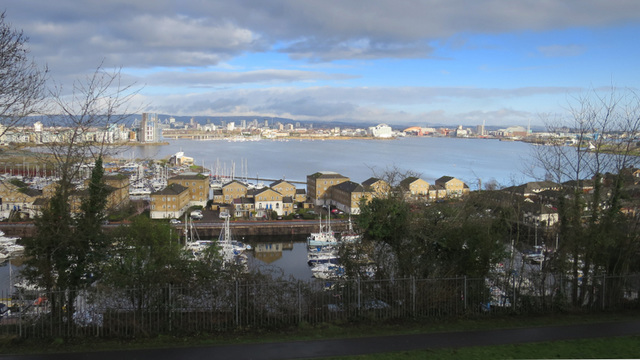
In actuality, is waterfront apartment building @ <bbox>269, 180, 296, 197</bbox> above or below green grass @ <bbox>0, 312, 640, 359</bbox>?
above

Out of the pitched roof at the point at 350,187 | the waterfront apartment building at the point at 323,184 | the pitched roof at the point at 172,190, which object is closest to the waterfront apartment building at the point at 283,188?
the waterfront apartment building at the point at 323,184

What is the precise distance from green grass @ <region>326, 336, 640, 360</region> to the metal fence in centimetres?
90

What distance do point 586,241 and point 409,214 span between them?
2.00m

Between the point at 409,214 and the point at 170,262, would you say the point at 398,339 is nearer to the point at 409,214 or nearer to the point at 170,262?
the point at 409,214

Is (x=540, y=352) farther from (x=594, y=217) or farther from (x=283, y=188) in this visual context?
(x=283, y=188)

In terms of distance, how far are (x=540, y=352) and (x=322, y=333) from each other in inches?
70.1

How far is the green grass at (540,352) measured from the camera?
3.66 meters

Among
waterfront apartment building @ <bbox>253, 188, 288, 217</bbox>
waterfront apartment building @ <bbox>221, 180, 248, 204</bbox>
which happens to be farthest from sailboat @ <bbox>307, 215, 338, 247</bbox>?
waterfront apartment building @ <bbox>221, 180, 248, 204</bbox>

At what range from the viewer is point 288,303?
4578mm

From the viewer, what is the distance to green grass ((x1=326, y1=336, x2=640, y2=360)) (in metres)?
3.66

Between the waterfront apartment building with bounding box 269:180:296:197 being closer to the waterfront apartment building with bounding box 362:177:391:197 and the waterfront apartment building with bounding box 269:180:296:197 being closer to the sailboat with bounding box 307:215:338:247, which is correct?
the waterfront apartment building with bounding box 362:177:391:197

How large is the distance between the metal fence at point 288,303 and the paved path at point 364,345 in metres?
0.45

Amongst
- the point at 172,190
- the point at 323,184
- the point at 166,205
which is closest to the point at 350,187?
the point at 323,184

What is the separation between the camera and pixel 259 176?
41.7 m
